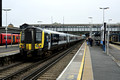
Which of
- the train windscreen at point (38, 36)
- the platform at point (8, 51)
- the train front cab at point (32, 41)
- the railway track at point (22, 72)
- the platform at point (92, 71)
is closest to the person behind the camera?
the platform at point (92, 71)

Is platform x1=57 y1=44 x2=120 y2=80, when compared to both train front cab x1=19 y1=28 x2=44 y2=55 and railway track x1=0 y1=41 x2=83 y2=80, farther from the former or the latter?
train front cab x1=19 y1=28 x2=44 y2=55

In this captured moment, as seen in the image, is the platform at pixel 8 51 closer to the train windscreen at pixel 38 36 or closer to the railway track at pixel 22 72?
the train windscreen at pixel 38 36

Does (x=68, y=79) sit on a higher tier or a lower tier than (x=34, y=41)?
lower

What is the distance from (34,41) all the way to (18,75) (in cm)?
453

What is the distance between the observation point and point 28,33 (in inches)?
506

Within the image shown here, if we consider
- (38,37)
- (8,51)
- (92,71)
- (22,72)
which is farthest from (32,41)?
(8,51)

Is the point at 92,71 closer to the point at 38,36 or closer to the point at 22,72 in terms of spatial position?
the point at 22,72

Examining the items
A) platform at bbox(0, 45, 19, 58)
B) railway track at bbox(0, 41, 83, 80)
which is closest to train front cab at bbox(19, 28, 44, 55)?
railway track at bbox(0, 41, 83, 80)

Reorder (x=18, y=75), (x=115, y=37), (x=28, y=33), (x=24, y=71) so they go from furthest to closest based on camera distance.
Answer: (x=115, y=37), (x=28, y=33), (x=24, y=71), (x=18, y=75)

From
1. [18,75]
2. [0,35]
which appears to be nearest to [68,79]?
[18,75]

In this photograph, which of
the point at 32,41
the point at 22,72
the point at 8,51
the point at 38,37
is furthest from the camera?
the point at 8,51

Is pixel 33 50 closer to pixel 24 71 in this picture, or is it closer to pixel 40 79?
pixel 24 71

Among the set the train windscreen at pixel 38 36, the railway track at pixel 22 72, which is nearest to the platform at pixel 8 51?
the train windscreen at pixel 38 36

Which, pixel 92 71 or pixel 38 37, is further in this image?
pixel 38 37
